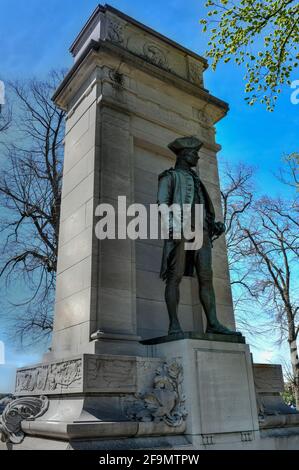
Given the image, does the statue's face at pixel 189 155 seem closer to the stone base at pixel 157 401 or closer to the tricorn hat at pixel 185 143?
the tricorn hat at pixel 185 143

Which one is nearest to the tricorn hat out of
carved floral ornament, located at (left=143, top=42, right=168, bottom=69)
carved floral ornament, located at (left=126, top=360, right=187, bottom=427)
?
carved floral ornament, located at (left=143, top=42, right=168, bottom=69)

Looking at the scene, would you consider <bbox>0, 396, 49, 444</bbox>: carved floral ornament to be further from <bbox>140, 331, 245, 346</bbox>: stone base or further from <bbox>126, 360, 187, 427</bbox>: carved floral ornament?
<bbox>140, 331, 245, 346</bbox>: stone base

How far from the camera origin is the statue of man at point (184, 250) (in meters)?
7.11

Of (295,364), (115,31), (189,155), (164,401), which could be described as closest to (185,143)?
(189,155)

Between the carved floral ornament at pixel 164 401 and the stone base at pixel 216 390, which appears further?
the stone base at pixel 216 390

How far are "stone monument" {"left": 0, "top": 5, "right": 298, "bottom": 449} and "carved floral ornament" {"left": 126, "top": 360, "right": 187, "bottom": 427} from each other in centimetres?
2

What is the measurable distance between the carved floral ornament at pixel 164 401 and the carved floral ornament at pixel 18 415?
1564 mm

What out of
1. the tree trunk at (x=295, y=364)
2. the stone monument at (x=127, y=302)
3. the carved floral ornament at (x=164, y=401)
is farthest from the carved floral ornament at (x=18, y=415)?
the tree trunk at (x=295, y=364)

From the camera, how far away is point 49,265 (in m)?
19.2

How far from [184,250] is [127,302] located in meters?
1.40

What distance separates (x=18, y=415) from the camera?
21.0 ft

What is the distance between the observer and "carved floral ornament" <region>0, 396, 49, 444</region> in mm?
6238

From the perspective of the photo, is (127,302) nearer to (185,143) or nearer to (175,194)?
(175,194)
